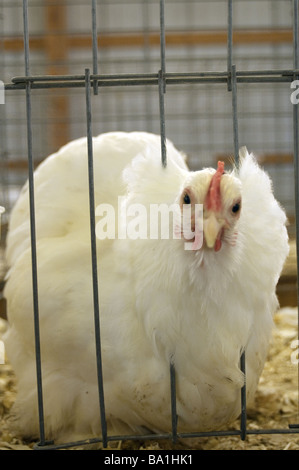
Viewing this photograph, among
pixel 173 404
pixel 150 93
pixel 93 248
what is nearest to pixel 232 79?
pixel 93 248

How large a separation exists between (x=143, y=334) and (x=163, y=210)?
30 centimetres

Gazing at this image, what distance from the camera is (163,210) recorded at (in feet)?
3.94

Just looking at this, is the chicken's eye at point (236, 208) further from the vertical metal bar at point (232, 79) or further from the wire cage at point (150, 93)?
the wire cage at point (150, 93)

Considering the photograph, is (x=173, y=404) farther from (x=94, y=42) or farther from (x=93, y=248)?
(x=94, y=42)

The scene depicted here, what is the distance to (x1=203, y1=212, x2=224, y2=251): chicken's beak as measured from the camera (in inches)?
40.6

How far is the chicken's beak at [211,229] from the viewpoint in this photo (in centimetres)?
103

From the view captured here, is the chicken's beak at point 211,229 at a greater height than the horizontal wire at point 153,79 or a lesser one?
lesser

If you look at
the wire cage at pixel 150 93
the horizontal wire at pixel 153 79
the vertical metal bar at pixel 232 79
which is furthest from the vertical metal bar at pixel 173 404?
the wire cage at pixel 150 93

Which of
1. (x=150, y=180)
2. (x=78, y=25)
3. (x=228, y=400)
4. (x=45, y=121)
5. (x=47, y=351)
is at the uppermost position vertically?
(x=78, y=25)

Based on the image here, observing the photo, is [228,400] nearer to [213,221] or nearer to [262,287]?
[262,287]

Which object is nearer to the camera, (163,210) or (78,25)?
(163,210)

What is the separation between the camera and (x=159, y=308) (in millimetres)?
1212

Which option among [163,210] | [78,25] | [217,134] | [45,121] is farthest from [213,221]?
[78,25]

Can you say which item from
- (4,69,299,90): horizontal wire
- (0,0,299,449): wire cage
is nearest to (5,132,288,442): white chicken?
(4,69,299,90): horizontal wire
